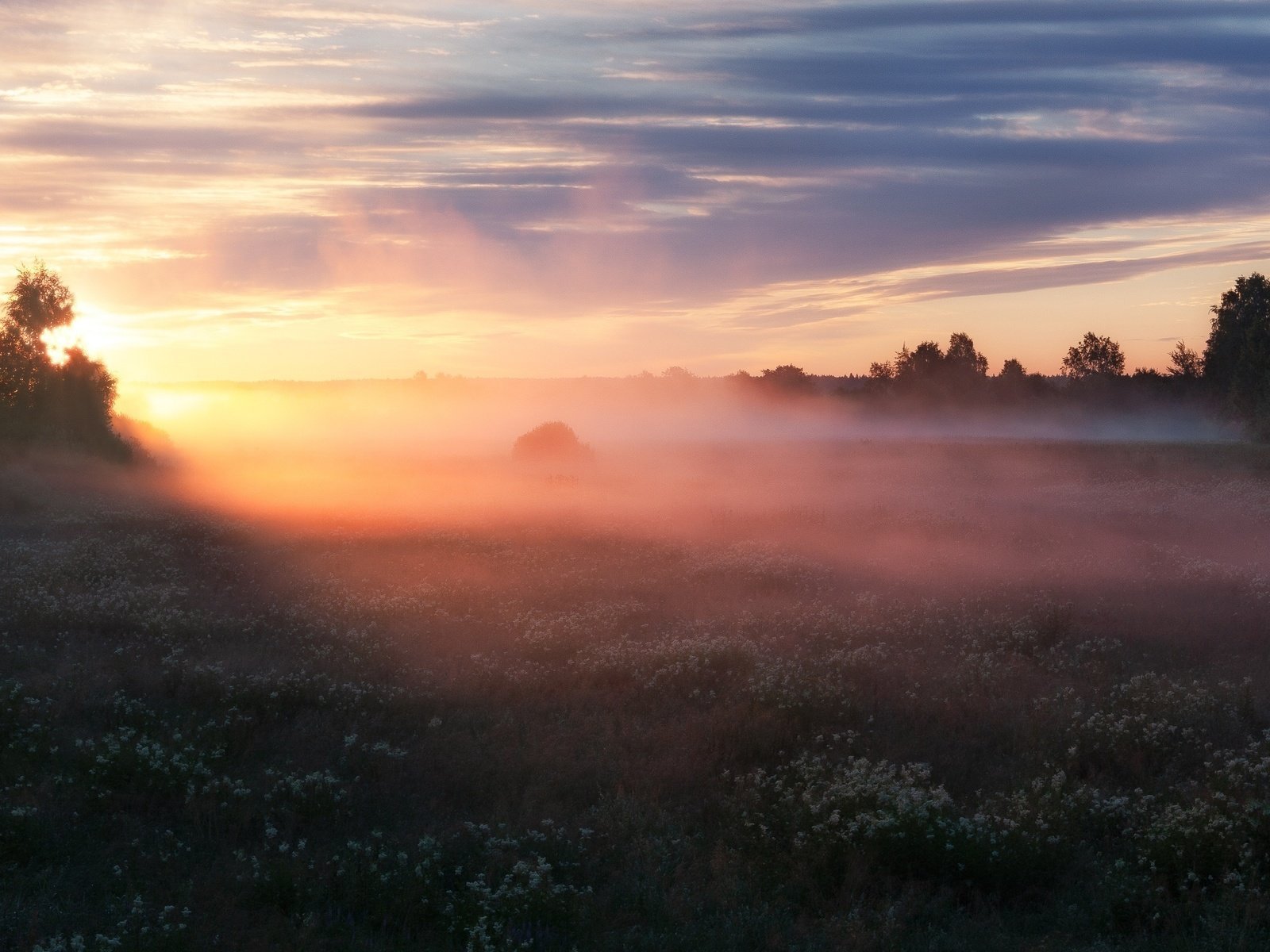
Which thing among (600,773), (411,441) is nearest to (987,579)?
(600,773)

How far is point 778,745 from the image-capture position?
456 inches

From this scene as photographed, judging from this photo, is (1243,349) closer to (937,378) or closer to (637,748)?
(937,378)

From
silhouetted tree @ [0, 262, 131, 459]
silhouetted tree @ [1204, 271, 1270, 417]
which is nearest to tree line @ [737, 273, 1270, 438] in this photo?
silhouetted tree @ [1204, 271, 1270, 417]

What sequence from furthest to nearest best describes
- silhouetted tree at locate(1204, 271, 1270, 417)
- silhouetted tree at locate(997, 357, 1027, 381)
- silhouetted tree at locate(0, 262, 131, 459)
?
silhouetted tree at locate(997, 357, 1027, 381)
silhouetted tree at locate(1204, 271, 1270, 417)
silhouetted tree at locate(0, 262, 131, 459)

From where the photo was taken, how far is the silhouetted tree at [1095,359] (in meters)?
90.8

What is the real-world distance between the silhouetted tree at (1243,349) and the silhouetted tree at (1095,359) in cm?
1843

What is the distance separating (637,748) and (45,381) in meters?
47.7

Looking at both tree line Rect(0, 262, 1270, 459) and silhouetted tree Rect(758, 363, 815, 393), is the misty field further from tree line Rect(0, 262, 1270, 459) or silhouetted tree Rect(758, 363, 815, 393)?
silhouetted tree Rect(758, 363, 815, 393)

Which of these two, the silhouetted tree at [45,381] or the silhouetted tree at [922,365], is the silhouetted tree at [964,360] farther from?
the silhouetted tree at [45,381]

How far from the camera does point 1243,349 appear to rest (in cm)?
6178

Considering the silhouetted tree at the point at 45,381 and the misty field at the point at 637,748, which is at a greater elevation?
the silhouetted tree at the point at 45,381

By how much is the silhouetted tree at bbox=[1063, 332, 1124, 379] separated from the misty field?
71850mm

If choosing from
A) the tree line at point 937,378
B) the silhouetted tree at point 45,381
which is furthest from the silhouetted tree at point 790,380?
the silhouetted tree at point 45,381

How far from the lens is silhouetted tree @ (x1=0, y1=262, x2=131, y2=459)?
4734cm
